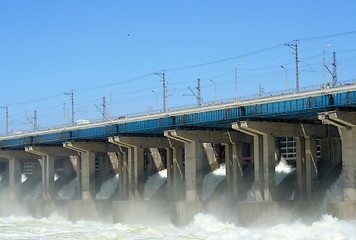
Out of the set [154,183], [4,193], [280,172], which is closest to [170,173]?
[154,183]

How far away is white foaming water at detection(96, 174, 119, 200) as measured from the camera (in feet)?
352

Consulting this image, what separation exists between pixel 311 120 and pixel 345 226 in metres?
18.5

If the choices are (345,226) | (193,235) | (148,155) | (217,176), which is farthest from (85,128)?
(345,226)

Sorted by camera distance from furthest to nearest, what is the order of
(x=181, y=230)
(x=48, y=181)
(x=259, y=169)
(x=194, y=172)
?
1. (x=48, y=181)
2. (x=194, y=172)
3. (x=181, y=230)
4. (x=259, y=169)

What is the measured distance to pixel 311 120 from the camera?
7506cm

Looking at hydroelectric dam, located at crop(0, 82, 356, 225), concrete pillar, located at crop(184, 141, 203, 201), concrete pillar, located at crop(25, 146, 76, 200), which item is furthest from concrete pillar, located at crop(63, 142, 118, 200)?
concrete pillar, located at crop(184, 141, 203, 201)

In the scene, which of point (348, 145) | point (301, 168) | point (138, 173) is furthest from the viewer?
point (138, 173)

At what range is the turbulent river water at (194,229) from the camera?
61.5 meters

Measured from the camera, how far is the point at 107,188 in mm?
109312

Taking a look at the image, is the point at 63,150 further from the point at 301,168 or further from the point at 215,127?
the point at 301,168

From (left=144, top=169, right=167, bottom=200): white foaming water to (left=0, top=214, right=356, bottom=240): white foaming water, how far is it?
9.17 m

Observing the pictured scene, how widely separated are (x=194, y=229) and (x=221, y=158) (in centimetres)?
2034

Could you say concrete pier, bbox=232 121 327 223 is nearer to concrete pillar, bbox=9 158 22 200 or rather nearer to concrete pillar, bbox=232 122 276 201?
concrete pillar, bbox=232 122 276 201

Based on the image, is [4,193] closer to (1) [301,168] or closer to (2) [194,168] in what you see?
(2) [194,168]
